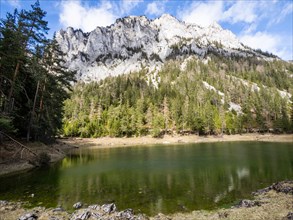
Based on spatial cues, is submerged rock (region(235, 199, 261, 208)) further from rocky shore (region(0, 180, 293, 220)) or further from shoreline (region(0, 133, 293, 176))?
shoreline (region(0, 133, 293, 176))

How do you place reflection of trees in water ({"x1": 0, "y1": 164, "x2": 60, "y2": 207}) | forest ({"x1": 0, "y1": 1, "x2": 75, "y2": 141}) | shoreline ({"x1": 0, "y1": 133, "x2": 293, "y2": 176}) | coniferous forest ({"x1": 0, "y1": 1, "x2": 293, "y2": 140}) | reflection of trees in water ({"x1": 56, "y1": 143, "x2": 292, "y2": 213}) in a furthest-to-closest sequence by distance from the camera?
shoreline ({"x1": 0, "y1": 133, "x2": 293, "y2": 176}) → coniferous forest ({"x1": 0, "y1": 1, "x2": 293, "y2": 140}) → forest ({"x1": 0, "y1": 1, "x2": 75, "y2": 141}) → reflection of trees in water ({"x1": 0, "y1": 164, "x2": 60, "y2": 207}) → reflection of trees in water ({"x1": 56, "y1": 143, "x2": 292, "y2": 213})

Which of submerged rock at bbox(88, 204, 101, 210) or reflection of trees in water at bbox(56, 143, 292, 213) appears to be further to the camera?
reflection of trees in water at bbox(56, 143, 292, 213)

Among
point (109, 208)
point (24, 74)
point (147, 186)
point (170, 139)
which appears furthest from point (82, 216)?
point (170, 139)

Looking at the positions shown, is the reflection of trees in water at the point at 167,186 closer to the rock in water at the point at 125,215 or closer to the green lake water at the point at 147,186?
the green lake water at the point at 147,186

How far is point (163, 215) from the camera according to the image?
14.4 meters

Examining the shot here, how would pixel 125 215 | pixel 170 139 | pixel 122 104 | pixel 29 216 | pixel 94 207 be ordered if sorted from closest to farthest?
pixel 29 216 → pixel 125 215 → pixel 94 207 → pixel 170 139 → pixel 122 104

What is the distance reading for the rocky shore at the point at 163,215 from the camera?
43.7ft

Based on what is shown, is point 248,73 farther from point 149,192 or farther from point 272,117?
point 149,192

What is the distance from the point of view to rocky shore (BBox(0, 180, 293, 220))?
1333 cm

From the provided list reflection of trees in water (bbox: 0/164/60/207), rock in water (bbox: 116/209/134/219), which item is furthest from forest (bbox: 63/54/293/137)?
rock in water (bbox: 116/209/134/219)

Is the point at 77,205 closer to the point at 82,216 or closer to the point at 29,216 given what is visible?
the point at 82,216

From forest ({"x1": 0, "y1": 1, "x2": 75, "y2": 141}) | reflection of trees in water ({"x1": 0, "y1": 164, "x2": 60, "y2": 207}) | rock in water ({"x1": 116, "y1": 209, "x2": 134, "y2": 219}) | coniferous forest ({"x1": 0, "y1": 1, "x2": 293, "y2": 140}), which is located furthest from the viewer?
coniferous forest ({"x1": 0, "y1": 1, "x2": 293, "y2": 140})

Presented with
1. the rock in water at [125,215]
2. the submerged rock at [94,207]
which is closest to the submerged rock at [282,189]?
the rock in water at [125,215]

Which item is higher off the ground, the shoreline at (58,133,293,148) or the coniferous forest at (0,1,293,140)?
the coniferous forest at (0,1,293,140)
